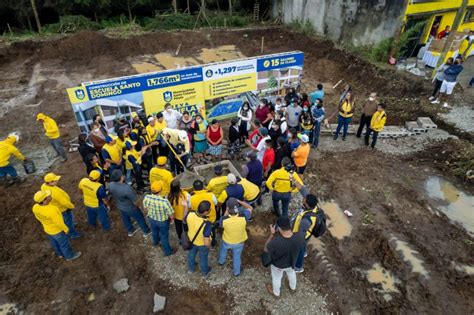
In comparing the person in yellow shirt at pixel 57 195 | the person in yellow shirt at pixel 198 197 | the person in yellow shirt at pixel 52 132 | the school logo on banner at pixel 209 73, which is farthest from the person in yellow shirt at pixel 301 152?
the person in yellow shirt at pixel 52 132

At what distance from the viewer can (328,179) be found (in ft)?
30.2

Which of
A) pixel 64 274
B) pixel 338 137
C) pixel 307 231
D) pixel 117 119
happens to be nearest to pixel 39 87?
pixel 117 119

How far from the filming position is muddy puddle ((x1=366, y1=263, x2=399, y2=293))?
616 centimetres

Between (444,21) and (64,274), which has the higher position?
(444,21)

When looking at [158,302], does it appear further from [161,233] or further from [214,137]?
[214,137]

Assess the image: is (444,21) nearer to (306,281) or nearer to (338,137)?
(338,137)

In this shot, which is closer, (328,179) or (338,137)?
(328,179)

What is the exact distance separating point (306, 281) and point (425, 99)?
1082 cm

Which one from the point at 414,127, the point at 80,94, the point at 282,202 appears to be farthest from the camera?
the point at 414,127

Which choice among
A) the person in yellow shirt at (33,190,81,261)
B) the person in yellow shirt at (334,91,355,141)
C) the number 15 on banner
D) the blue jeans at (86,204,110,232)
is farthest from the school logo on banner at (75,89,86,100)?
the person in yellow shirt at (334,91,355,141)

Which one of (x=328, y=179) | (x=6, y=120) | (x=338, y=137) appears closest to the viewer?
(x=328, y=179)

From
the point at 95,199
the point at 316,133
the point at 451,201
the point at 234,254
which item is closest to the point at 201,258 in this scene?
the point at 234,254

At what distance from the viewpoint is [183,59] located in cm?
1998

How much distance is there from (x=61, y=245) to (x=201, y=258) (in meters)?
3.00
